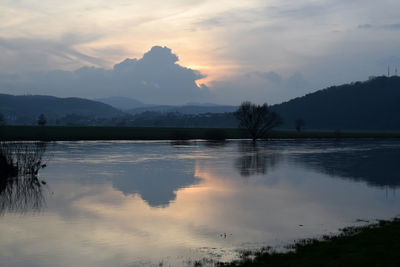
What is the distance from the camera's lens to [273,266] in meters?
12.5

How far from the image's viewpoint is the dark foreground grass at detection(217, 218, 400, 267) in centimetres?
1256

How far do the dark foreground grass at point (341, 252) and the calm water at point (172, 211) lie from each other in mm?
1256

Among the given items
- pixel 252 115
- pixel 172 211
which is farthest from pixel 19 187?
pixel 252 115

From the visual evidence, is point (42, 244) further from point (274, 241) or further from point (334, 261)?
point (334, 261)

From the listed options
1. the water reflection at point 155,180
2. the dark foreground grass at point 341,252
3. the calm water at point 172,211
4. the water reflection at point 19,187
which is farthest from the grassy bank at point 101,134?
the dark foreground grass at point 341,252

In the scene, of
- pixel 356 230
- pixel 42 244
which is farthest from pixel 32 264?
pixel 356 230

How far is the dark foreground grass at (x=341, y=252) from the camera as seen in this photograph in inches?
495

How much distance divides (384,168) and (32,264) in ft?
128

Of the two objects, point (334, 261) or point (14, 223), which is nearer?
point (334, 261)

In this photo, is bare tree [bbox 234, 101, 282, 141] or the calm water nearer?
the calm water

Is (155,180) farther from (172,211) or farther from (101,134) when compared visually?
(101,134)

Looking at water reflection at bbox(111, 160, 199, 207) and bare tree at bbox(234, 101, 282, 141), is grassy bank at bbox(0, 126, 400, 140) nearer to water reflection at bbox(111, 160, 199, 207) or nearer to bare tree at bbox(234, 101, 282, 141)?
bare tree at bbox(234, 101, 282, 141)

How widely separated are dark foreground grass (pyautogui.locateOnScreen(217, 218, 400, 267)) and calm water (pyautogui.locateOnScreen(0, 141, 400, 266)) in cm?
126

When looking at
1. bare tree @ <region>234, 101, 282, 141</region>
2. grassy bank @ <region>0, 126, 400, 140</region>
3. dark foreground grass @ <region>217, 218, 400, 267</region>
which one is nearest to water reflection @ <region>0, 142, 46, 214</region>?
dark foreground grass @ <region>217, 218, 400, 267</region>
